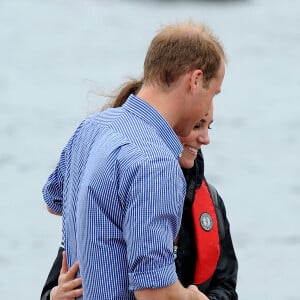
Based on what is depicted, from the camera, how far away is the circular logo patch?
122 inches

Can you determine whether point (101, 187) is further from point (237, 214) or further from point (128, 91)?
point (237, 214)

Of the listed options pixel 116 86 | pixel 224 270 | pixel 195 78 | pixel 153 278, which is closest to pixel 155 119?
pixel 195 78

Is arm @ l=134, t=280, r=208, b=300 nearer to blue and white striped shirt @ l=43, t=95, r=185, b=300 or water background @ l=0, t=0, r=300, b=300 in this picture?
blue and white striped shirt @ l=43, t=95, r=185, b=300

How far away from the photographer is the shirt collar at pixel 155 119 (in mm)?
2723

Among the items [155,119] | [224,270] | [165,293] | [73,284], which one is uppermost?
[155,119]

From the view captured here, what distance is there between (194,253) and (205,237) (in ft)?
0.17

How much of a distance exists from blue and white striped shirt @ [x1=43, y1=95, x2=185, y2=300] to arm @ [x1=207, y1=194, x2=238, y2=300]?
0.47 m

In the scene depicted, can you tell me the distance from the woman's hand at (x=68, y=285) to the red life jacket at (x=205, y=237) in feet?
1.18

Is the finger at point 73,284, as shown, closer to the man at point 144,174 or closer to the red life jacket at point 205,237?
the man at point 144,174

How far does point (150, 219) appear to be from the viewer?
102 inches

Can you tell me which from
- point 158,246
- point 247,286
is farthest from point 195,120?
point 247,286

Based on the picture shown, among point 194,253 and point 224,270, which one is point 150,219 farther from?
point 224,270

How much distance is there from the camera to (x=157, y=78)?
2727 mm

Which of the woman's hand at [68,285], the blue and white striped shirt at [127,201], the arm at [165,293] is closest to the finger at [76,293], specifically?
the woman's hand at [68,285]
